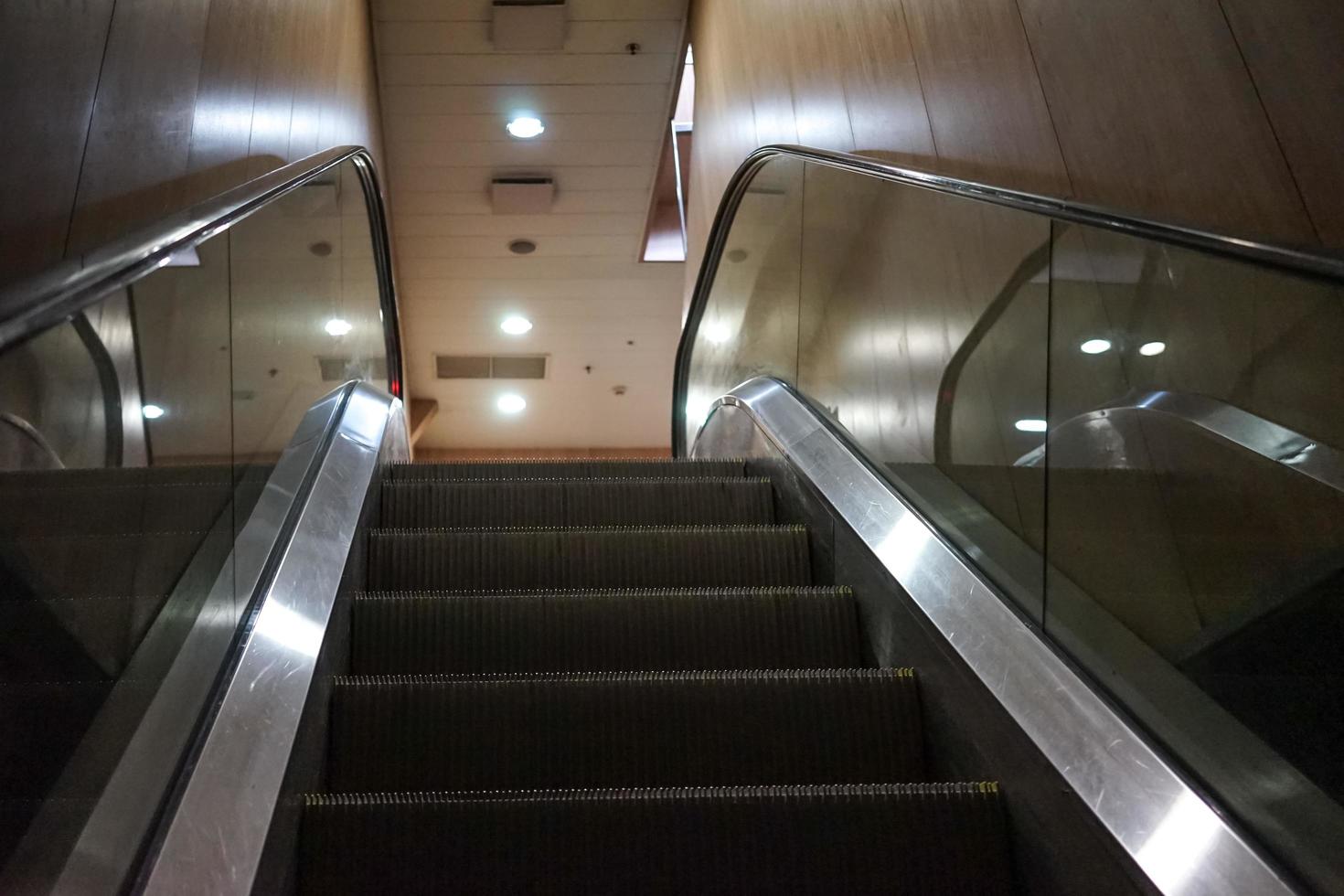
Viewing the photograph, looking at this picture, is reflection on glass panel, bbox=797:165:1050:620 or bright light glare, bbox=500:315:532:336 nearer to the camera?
reflection on glass panel, bbox=797:165:1050:620

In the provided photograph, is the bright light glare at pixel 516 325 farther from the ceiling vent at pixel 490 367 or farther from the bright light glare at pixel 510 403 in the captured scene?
the bright light glare at pixel 510 403

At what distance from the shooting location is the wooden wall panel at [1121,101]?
71.3 inches

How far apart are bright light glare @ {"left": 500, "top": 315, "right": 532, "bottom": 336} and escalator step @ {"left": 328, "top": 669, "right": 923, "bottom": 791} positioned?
30.6ft

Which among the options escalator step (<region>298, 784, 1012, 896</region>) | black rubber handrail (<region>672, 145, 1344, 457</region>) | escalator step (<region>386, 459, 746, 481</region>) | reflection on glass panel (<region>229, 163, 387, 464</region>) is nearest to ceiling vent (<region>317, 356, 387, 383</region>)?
reflection on glass panel (<region>229, 163, 387, 464</region>)

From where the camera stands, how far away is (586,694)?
237cm

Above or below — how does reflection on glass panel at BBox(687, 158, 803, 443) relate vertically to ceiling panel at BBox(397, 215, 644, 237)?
below

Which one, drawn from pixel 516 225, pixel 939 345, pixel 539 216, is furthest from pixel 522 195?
pixel 939 345

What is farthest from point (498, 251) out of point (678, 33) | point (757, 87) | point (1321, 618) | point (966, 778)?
point (1321, 618)

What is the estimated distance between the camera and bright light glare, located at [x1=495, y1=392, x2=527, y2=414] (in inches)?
514

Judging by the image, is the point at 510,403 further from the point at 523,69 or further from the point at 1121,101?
the point at 1121,101

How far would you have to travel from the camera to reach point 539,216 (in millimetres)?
9922

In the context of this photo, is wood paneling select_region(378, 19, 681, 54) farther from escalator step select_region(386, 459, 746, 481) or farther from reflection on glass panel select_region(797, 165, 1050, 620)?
escalator step select_region(386, 459, 746, 481)

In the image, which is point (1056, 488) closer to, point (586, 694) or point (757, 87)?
point (586, 694)

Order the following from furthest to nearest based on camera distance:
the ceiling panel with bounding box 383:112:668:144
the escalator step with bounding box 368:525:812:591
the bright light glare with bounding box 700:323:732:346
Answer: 1. the ceiling panel with bounding box 383:112:668:144
2. the bright light glare with bounding box 700:323:732:346
3. the escalator step with bounding box 368:525:812:591
